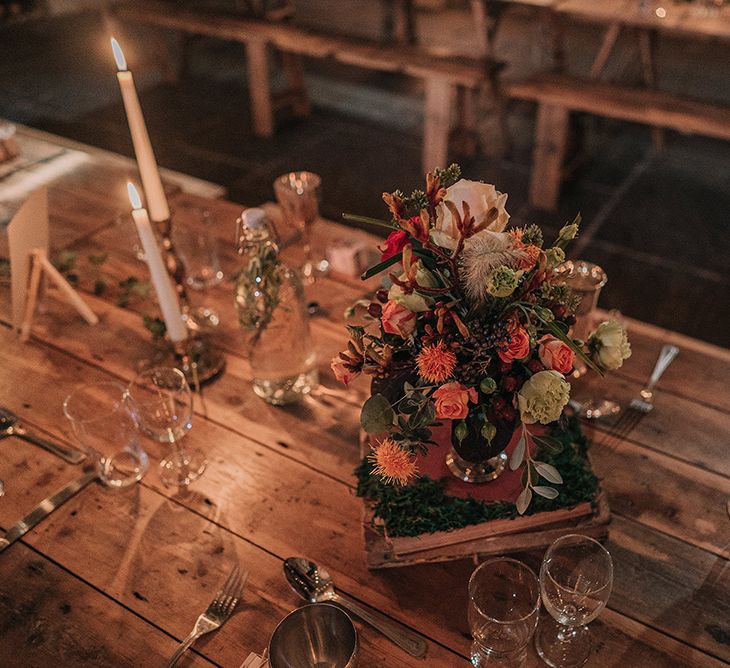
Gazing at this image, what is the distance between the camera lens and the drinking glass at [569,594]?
94 centimetres

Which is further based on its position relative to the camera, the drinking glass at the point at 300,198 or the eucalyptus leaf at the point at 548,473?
the drinking glass at the point at 300,198

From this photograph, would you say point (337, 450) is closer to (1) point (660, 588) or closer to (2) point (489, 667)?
(2) point (489, 667)

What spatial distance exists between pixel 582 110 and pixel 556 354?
273 cm

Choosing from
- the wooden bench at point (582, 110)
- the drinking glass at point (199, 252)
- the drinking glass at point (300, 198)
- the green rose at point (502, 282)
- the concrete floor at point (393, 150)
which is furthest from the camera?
the concrete floor at point (393, 150)

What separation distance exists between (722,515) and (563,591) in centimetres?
38

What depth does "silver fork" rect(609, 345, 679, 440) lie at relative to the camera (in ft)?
4.23

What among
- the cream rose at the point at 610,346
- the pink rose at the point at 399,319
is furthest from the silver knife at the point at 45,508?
the cream rose at the point at 610,346

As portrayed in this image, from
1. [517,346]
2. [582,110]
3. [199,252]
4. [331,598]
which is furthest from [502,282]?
[582,110]

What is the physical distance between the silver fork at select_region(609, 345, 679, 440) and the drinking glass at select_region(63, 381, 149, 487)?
0.84 meters

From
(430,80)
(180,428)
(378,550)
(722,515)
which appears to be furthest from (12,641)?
(430,80)

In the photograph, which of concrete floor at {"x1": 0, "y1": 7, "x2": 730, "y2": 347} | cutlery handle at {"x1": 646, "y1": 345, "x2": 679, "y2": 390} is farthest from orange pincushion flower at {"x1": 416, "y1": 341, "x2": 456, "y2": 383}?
concrete floor at {"x1": 0, "y1": 7, "x2": 730, "y2": 347}

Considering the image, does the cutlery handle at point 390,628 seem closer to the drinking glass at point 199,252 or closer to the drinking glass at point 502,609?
the drinking glass at point 502,609

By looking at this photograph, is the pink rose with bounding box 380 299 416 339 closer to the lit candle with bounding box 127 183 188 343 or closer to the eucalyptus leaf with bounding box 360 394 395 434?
the eucalyptus leaf with bounding box 360 394 395 434

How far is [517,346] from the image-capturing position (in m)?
0.84
